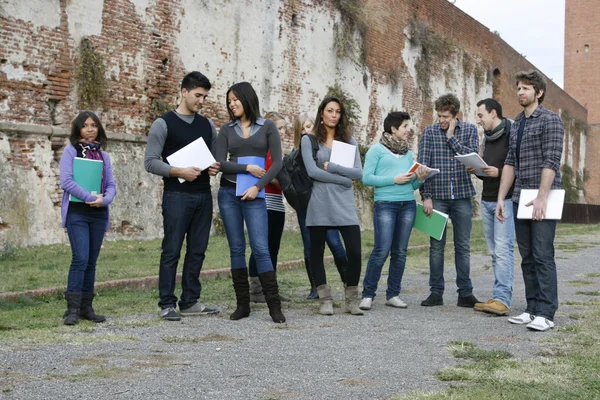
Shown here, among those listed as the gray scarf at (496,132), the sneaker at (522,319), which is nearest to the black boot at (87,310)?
the sneaker at (522,319)

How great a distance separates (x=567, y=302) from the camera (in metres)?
7.19

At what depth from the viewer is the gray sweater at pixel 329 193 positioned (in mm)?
6418

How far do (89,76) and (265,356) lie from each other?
8.87 metres

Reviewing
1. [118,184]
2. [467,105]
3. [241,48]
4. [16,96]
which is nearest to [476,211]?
[467,105]

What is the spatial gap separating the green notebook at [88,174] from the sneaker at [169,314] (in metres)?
1.04

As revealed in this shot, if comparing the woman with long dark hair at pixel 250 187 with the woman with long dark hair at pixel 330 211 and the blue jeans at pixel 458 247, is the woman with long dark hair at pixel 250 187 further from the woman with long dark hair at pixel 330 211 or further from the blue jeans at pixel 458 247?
the blue jeans at pixel 458 247

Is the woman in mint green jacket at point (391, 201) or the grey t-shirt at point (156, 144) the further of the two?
the woman in mint green jacket at point (391, 201)

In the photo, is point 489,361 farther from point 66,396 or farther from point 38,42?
Result: point 38,42

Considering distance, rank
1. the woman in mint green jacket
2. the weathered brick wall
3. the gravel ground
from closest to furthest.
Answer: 1. the gravel ground
2. the woman in mint green jacket
3. the weathered brick wall

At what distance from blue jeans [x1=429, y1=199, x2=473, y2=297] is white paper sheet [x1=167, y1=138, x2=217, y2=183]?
2181mm

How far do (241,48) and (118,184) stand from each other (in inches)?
175

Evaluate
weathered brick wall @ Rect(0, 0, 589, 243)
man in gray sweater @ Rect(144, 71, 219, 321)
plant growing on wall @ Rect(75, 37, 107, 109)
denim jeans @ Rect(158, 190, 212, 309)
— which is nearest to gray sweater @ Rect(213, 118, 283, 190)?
man in gray sweater @ Rect(144, 71, 219, 321)

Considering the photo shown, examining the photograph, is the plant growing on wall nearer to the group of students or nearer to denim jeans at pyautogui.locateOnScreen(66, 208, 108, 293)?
the group of students

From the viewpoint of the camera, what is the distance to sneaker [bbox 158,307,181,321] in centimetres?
602
